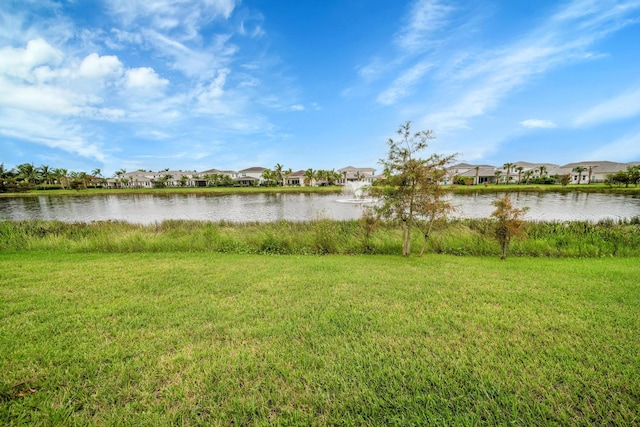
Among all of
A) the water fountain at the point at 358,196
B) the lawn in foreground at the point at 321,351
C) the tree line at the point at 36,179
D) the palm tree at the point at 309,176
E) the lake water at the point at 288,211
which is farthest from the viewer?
the palm tree at the point at 309,176

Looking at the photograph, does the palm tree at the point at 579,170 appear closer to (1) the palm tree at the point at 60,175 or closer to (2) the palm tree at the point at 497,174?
(2) the palm tree at the point at 497,174

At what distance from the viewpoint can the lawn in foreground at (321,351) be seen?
2.17m

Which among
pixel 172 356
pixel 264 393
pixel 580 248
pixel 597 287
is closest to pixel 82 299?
pixel 172 356

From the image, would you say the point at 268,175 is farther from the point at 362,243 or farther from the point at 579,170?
the point at 579,170

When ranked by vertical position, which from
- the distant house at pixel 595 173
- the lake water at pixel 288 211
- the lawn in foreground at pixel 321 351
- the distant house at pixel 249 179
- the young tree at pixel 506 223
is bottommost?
the lake water at pixel 288 211

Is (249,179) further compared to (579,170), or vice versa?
(249,179)

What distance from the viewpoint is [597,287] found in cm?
462

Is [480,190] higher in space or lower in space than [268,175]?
lower

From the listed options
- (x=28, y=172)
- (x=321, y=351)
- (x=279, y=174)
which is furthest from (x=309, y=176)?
(x=321, y=351)

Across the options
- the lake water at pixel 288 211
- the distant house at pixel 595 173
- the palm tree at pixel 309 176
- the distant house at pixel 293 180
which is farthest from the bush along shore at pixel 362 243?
the distant house at pixel 595 173

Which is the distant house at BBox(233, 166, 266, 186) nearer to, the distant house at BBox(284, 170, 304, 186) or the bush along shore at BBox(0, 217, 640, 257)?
the distant house at BBox(284, 170, 304, 186)

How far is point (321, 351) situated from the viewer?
2.87 meters

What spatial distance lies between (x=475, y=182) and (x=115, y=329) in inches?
3388

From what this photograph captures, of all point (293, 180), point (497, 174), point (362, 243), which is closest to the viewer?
point (362, 243)
